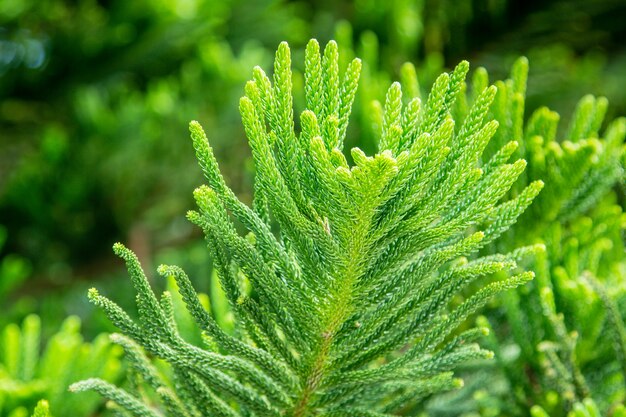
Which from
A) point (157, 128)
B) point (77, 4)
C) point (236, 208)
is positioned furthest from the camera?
point (77, 4)

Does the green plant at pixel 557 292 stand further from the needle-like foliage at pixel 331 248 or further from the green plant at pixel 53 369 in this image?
the green plant at pixel 53 369

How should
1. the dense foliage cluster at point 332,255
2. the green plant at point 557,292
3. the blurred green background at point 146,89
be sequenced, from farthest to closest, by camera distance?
the blurred green background at point 146,89 < the green plant at point 557,292 < the dense foliage cluster at point 332,255

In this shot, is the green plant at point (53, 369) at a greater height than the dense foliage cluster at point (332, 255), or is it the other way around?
the green plant at point (53, 369)

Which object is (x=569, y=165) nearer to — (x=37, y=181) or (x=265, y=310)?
(x=265, y=310)

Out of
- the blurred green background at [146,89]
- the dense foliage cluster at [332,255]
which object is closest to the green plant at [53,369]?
the dense foliage cluster at [332,255]

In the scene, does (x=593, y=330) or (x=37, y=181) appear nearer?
(x=593, y=330)

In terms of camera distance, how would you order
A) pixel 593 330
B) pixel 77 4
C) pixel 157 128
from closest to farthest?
pixel 593 330 → pixel 157 128 → pixel 77 4

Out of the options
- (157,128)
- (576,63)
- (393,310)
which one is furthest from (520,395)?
(576,63)
